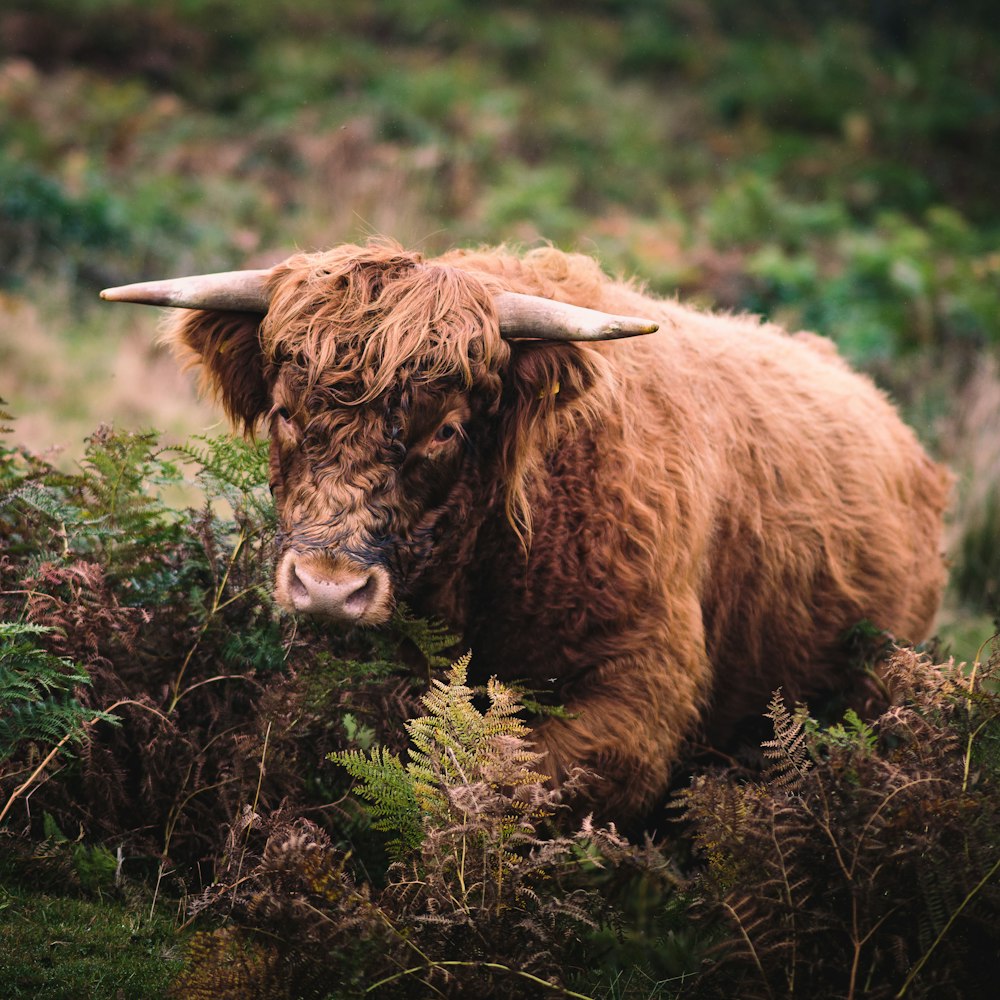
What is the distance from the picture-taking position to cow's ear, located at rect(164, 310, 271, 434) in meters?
3.67

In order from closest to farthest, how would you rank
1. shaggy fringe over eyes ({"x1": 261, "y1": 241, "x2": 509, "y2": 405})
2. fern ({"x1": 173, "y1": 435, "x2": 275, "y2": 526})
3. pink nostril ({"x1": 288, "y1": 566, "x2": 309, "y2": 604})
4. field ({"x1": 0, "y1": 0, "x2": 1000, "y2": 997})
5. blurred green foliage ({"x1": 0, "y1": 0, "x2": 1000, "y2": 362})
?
field ({"x1": 0, "y1": 0, "x2": 1000, "y2": 997}) → pink nostril ({"x1": 288, "y1": 566, "x2": 309, "y2": 604}) → shaggy fringe over eyes ({"x1": 261, "y1": 241, "x2": 509, "y2": 405}) → fern ({"x1": 173, "y1": 435, "x2": 275, "y2": 526}) → blurred green foliage ({"x1": 0, "y1": 0, "x2": 1000, "y2": 362})

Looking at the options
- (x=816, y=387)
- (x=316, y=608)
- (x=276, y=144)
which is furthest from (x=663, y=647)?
(x=276, y=144)

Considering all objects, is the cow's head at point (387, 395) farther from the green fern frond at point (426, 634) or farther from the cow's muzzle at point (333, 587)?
the green fern frond at point (426, 634)

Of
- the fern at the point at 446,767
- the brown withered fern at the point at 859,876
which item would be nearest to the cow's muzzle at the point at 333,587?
the fern at the point at 446,767

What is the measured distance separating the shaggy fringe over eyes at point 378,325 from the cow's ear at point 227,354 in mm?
→ 243

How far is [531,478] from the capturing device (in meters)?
3.58

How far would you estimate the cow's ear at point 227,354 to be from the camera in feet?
12.0

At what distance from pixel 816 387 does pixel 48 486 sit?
3222mm

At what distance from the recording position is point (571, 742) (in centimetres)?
348

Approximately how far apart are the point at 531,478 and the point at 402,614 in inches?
24.3

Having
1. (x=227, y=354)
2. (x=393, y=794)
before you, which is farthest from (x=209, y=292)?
(x=393, y=794)

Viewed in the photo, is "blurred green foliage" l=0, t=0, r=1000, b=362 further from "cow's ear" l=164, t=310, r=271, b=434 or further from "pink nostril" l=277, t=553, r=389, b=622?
"pink nostril" l=277, t=553, r=389, b=622

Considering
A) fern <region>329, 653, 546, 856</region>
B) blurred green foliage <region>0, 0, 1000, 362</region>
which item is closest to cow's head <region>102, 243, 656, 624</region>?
fern <region>329, 653, 546, 856</region>

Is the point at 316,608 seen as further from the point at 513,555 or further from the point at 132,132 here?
the point at 132,132
